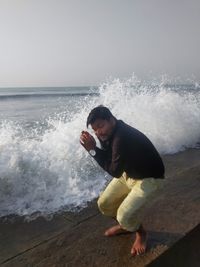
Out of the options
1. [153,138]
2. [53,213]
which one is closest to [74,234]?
[53,213]

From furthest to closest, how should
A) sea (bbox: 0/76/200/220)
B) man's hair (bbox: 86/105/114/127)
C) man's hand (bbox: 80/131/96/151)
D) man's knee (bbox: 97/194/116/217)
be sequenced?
sea (bbox: 0/76/200/220), man's knee (bbox: 97/194/116/217), man's hand (bbox: 80/131/96/151), man's hair (bbox: 86/105/114/127)

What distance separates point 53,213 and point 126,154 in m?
1.93

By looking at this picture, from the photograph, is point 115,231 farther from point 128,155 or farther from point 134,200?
point 128,155

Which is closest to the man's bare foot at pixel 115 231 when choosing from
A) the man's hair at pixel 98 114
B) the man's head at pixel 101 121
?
the man's head at pixel 101 121

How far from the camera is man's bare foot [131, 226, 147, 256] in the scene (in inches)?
118

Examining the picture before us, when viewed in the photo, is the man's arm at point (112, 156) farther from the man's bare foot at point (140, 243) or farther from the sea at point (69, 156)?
the sea at point (69, 156)

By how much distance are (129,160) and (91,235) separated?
39.9 inches

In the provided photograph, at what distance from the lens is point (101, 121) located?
112 inches

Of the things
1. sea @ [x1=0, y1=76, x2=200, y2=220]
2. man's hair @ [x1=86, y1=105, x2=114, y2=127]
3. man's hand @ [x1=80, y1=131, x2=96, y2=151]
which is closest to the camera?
man's hair @ [x1=86, y1=105, x2=114, y2=127]

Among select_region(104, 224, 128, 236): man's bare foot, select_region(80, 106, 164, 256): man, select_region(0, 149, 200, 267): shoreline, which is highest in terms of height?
select_region(80, 106, 164, 256): man

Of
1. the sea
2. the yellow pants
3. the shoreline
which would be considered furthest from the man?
the sea

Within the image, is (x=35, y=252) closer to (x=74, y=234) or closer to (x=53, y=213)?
(x=74, y=234)

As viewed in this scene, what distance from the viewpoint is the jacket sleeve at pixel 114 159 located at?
2.88 metres

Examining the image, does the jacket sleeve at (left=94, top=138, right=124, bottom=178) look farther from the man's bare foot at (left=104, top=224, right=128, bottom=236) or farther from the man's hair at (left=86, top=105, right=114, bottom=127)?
the man's bare foot at (left=104, top=224, right=128, bottom=236)
